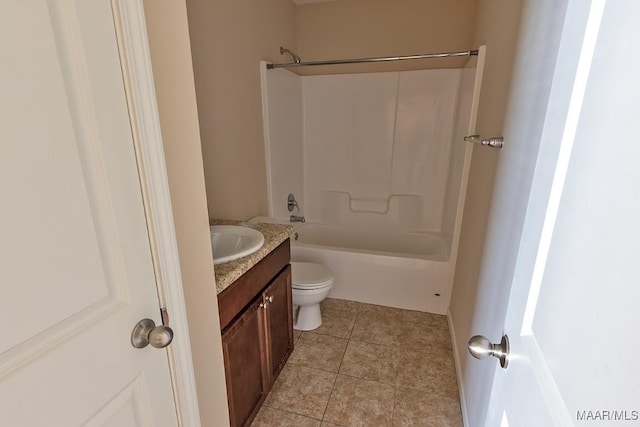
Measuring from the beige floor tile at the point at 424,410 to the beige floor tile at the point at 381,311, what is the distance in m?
0.68

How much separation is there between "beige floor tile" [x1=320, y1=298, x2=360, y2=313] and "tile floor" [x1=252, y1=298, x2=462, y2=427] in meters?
0.06

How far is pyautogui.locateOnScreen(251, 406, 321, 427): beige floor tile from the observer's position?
5.06 ft

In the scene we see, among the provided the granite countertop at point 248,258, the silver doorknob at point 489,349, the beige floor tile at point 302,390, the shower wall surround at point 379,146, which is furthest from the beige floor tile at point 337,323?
the silver doorknob at point 489,349

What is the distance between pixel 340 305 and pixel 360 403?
0.93 m

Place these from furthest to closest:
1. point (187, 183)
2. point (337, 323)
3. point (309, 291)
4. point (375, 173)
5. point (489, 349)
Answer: point (375, 173) < point (337, 323) < point (309, 291) < point (187, 183) < point (489, 349)

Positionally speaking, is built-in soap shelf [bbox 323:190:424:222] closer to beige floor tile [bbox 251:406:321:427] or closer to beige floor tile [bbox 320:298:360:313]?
beige floor tile [bbox 320:298:360:313]

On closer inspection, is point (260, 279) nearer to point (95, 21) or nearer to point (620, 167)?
point (95, 21)

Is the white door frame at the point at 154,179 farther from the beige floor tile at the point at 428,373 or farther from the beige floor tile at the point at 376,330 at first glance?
the beige floor tile at the point at 376,330

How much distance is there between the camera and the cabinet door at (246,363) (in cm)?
126

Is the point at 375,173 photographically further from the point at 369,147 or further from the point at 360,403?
the point at 360,403

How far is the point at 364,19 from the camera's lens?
2.82 meters

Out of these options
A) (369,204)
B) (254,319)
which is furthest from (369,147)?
(254,319)

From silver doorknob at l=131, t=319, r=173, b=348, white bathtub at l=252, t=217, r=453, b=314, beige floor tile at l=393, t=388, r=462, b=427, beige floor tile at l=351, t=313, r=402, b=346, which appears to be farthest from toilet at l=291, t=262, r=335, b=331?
silver doorknob at l=131, t=319, r=173, b=348

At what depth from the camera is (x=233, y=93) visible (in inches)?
79.5
